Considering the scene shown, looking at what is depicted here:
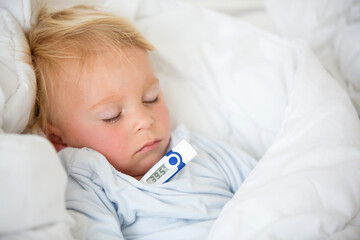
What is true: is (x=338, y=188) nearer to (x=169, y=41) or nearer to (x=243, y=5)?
(x=169, y=41)

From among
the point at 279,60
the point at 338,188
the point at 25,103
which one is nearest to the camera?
the point at 338,188

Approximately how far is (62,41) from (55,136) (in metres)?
0.29

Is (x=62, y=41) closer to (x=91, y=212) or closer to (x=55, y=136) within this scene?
(x=55, y=136)

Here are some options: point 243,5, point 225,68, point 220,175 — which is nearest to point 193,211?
point 220,175

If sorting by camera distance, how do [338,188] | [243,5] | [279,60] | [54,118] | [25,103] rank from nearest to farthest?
[338,188]
[25,103]
[54,118]
[279,60]
[243,5]

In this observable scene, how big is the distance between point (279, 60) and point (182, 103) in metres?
0.40

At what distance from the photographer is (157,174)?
3.14ft

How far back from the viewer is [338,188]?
0.78 metres

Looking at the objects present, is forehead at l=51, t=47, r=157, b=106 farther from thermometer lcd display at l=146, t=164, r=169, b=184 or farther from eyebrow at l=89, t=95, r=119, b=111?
thermometer lcd display at l=146, t=164, r=169, b=184

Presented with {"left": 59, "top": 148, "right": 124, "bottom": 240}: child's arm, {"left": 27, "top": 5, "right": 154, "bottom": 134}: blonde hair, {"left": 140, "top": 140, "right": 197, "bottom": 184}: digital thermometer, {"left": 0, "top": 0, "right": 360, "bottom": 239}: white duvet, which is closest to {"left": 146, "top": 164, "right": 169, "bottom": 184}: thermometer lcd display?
{"left": 140, "top": 140, "right": 197, "bottom": 184}: digital thermometer

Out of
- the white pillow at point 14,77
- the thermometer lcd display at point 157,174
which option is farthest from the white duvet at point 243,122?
the thermometer lcd display at point 157,174

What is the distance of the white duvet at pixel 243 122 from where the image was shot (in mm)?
650

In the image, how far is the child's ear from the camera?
3.33 ft

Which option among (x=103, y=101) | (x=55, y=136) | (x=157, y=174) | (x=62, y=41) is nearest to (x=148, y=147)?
(x=157, y=174)
